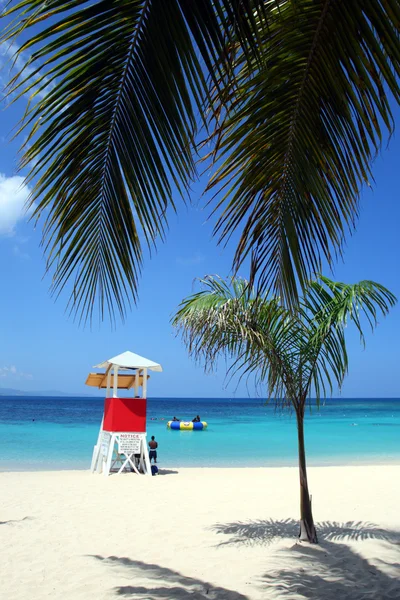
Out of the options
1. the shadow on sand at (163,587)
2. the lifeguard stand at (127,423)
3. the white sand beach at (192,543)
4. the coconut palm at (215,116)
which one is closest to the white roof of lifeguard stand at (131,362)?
the lifeguard stand at (127,423)

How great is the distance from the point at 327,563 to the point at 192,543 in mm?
1705

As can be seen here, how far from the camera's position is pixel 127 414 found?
12820 millimetres

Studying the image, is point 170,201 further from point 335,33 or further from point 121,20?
point 335,33

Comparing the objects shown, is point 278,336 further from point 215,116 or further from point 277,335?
point 215,116

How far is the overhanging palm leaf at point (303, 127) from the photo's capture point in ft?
5.97

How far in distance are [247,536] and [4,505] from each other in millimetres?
4622

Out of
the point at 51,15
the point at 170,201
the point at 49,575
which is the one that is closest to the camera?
the point at 51,15

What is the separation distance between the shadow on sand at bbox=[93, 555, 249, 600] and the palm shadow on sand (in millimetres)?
470

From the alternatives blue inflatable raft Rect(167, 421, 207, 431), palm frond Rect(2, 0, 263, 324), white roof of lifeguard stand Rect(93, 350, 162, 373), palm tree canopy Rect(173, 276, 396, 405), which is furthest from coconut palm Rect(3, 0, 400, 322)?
blue inflatable raft Rect(167, 421, 207, 431)

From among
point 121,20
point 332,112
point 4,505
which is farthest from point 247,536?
point 121,20

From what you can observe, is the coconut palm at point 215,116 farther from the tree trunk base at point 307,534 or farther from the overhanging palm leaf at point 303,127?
the tree trunk base at point 307,534

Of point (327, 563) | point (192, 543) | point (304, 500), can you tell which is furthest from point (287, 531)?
point (327, 563)

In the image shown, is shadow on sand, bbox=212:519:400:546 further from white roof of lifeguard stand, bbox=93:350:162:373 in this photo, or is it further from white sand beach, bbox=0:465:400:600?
white roof of lifeguard stand, bbox=93:350:162:373

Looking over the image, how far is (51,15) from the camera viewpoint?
141cm
